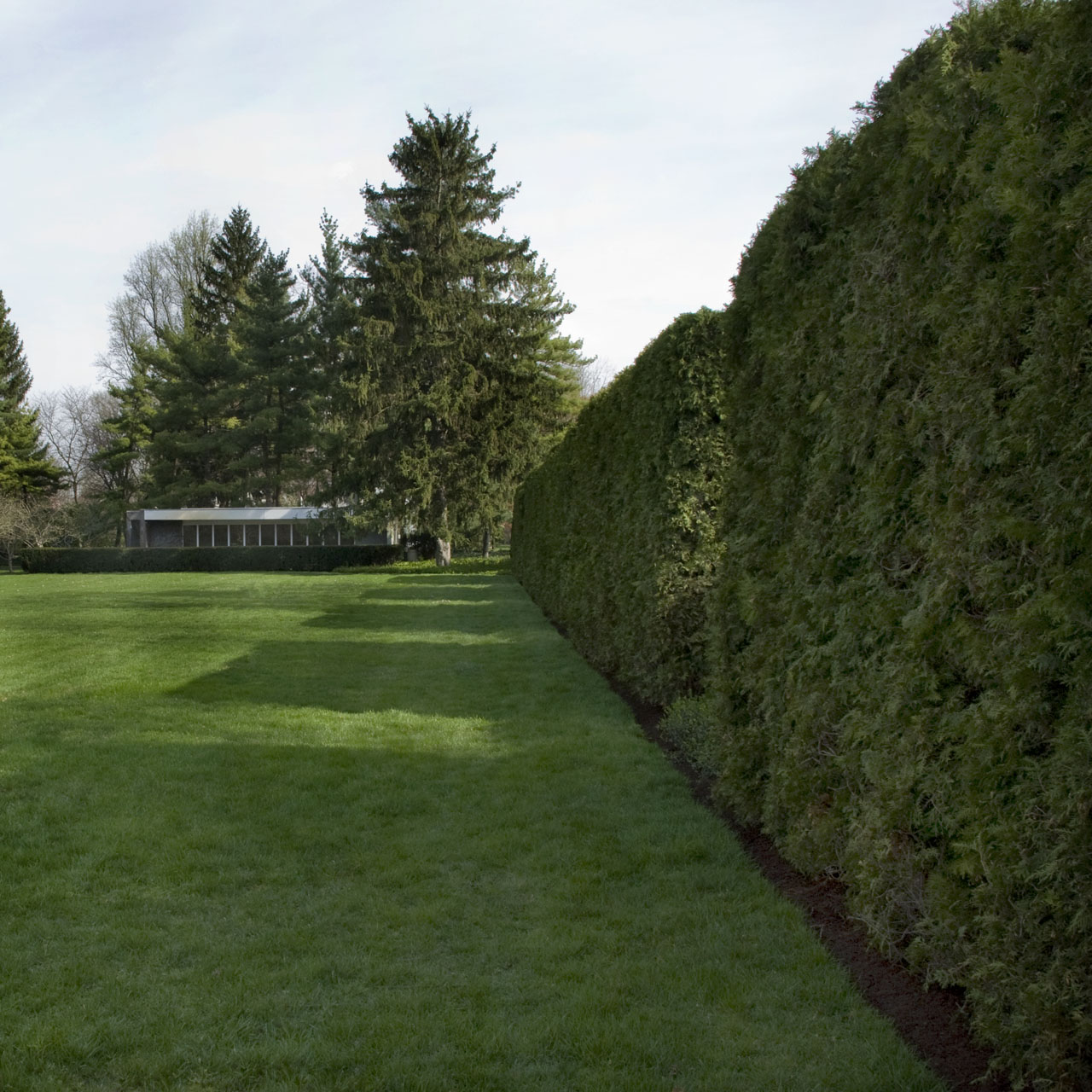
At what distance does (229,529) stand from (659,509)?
3940 cm

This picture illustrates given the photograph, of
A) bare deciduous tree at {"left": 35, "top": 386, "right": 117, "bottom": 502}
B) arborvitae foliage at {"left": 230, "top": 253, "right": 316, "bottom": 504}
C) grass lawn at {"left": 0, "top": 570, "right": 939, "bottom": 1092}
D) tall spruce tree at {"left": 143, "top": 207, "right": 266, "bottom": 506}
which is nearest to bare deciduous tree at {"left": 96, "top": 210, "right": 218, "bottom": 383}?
bare deciduous tree at {"left": 35, "top": 386, "right": 117, "bottom": 502}

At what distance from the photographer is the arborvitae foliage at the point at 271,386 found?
42.2 m

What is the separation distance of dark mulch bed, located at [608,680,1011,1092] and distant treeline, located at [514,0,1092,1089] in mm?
148

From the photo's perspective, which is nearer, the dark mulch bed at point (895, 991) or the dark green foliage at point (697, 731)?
the dark mulch bed at point (895, 991)

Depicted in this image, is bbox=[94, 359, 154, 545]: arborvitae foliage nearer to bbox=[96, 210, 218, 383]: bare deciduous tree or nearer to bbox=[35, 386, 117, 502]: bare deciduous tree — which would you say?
bbox=[96, 210, 218, 383]: bare deciduous tree

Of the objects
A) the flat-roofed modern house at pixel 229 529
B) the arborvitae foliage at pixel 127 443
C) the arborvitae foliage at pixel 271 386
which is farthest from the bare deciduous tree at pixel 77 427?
the arborvitae foliage at pixel 271 386

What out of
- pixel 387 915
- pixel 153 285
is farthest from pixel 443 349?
pixel 387 915

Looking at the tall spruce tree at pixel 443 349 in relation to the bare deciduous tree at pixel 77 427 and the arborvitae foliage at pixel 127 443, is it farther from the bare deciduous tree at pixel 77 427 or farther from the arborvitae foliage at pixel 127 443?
the bare deciduous tree at pixel 77 427

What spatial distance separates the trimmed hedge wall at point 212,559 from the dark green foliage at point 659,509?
93.9 ft

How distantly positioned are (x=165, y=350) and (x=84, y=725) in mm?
42931

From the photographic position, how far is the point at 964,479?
8.59ft

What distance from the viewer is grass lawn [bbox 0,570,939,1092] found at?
8.54 ft

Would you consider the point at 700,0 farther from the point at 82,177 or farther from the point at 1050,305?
the point at 82,177

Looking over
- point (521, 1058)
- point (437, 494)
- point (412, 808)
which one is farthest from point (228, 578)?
point (521, 1058)
